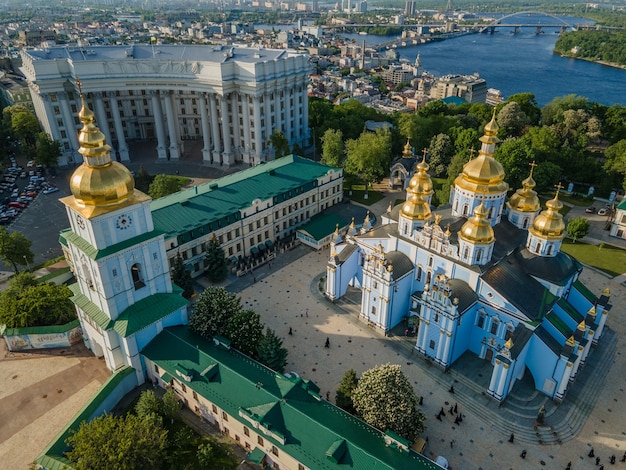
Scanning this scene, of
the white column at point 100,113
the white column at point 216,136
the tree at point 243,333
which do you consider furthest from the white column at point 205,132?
the tree at point 243,333

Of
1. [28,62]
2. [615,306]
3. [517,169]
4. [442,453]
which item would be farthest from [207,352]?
[28,62]

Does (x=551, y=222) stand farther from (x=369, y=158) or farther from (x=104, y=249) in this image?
(x=104, y=249)

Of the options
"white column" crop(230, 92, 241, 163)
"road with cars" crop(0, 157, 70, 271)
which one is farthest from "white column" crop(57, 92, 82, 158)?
"white column" crop(230, 92, 241, 163)

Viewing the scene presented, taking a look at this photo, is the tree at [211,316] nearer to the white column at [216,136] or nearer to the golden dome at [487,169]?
the golden dome at [487,169]

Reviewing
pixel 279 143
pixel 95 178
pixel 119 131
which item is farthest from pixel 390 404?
pixel 119 131

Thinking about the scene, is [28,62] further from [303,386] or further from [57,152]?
[303,386]

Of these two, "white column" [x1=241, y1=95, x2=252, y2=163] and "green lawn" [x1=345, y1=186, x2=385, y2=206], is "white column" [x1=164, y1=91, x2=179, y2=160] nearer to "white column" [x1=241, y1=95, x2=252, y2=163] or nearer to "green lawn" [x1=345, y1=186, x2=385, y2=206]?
"white column" [x1=241, y1=95, x2=252, y2=163]
